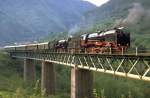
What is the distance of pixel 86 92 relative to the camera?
50906mm

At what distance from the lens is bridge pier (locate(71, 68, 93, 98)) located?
50094mm

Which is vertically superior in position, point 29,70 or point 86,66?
point 86,66

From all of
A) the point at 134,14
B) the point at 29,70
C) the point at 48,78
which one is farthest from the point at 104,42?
the point at 29,70

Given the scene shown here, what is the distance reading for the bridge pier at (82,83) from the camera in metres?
50.1

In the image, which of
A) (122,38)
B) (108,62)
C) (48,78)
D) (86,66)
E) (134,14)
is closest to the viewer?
(108,62)

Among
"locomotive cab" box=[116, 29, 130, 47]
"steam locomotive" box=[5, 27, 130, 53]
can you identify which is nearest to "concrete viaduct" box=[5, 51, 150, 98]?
"steam locomotive" box=[5, 27, 130, 53]

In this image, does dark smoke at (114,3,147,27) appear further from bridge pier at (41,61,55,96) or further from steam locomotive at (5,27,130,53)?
bridge pier at (41,61,55,96)

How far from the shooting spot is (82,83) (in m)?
50.5

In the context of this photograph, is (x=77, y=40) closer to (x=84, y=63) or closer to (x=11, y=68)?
(x=84, y=63)

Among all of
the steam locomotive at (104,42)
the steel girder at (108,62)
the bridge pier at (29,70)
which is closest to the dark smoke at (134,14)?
the steam locomotive at (104,42)

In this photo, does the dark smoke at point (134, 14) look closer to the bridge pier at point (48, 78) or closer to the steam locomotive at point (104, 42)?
the steam locomotive at point (104, 42)

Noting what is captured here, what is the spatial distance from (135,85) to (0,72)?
43.1m

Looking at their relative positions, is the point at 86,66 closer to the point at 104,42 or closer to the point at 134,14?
the point at 104,42

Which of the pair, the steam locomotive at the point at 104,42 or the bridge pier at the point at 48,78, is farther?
the bridge pier at the point at 48,78
